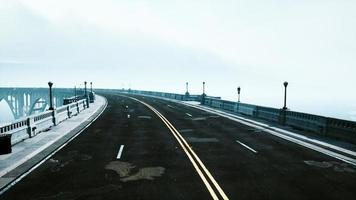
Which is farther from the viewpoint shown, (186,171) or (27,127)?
(27,127)

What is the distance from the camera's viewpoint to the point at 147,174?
10.4m

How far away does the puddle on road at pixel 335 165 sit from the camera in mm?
11312

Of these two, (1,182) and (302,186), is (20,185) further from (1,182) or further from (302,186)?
(302,186)

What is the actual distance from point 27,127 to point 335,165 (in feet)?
52.4

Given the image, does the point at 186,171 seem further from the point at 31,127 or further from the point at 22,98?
the point at 22,98

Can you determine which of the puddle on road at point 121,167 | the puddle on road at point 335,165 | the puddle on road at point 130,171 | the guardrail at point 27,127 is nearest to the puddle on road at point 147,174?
the puddle on road at point 130,171

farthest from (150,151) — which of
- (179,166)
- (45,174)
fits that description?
(45,174)

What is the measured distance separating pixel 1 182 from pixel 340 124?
17.3m

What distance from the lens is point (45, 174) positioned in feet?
34.3

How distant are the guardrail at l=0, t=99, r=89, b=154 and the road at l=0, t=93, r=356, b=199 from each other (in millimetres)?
2255

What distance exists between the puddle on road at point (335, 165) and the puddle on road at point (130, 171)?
6.38 meters

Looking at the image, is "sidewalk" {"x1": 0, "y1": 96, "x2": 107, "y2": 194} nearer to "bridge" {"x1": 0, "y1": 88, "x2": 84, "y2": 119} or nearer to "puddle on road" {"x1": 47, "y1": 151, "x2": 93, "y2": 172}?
"puddle on road" {"x1": 47, "y1": 151, "x2": 93, "y2": 172}

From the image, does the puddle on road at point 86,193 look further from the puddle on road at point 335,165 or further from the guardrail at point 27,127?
the puddle on road at point 335,165

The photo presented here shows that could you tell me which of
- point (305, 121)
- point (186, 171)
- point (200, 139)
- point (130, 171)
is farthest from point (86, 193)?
point (305, 121)
